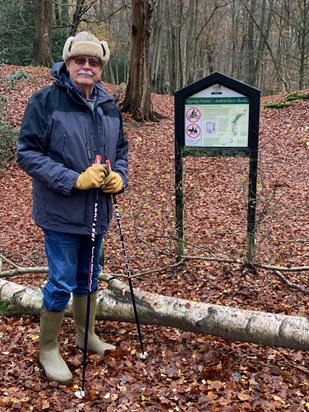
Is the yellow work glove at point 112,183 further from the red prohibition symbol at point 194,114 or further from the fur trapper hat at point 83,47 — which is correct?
the red prohibition symbol at point 194,114

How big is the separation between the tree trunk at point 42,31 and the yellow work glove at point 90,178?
16352mm

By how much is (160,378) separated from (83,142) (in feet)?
6.04

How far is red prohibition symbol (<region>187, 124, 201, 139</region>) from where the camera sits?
474cm

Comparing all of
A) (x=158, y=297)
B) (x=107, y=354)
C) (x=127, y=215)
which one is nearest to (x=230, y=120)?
(x=158, y=297)

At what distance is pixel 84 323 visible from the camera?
341cm

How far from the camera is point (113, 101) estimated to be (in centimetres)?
311

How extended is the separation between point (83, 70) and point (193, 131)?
6.95 feet

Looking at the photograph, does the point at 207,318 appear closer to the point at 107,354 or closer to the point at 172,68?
the point at 107,354

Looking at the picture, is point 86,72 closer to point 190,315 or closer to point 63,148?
point 63,148

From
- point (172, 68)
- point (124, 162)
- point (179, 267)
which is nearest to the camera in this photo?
point (124, 162)

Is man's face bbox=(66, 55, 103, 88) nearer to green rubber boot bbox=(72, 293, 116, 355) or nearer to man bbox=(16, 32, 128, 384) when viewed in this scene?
man bbox=(16, 32, 128, 384)

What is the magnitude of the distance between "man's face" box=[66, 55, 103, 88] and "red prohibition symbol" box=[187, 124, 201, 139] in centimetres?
201

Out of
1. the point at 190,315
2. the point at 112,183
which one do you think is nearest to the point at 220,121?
the point at 112,183

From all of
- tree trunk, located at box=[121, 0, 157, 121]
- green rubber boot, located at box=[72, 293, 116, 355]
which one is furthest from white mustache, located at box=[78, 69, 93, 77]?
tree trunk, located at box=[121, 0, 157, 121]
